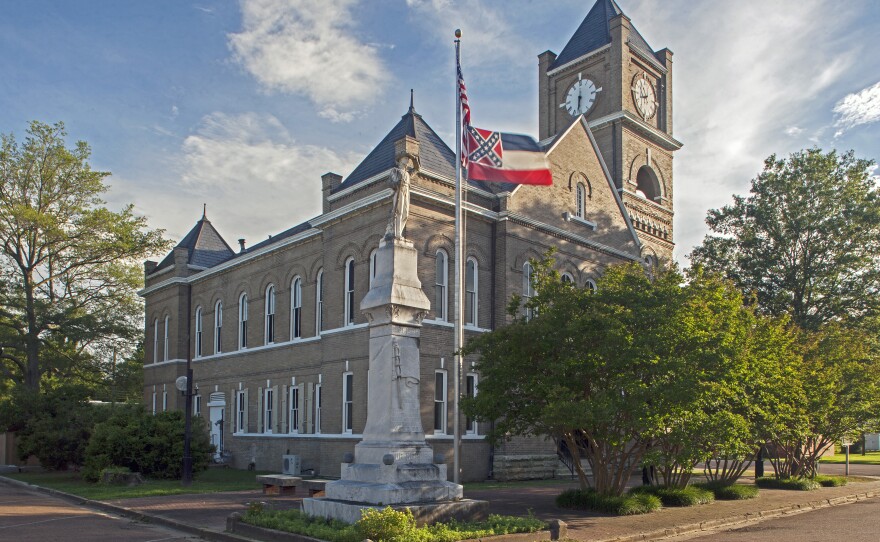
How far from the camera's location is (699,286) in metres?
19.1

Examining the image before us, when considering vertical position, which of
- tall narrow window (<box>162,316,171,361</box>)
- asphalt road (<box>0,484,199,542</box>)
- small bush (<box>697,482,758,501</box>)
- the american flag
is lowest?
small bush (<box>697,482,758,501</box>)

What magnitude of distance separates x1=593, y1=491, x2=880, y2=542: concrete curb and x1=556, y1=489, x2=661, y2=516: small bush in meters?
1.56

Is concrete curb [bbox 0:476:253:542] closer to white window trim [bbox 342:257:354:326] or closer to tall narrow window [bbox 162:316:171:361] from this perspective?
white window trim [bbox 342:257:354:326]

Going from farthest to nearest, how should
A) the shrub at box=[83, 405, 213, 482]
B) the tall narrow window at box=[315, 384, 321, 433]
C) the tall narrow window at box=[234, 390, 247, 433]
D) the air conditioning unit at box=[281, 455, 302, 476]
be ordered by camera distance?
the tall narrow window at box=[234, 390, 247, 433] → the tall narrow window at box=[315, 384, 321, 433] → the air conditioning unit at box=[281, 455, 302, 476] → the shrub at box=[83, 405, 213, 482]

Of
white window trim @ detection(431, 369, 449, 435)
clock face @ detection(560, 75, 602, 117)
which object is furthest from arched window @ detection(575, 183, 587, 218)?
white window trim @ detection(431, 369, 449, 435)

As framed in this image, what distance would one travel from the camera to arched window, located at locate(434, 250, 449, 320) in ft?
90.1

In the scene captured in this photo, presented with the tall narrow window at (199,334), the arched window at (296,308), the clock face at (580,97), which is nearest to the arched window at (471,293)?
the arched window at (296,308)

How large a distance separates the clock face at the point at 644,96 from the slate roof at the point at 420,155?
14152 mm

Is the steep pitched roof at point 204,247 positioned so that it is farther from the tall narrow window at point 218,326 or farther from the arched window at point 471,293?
the arched window at point 471,293

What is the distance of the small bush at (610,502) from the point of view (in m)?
17.7

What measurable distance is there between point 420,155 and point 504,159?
201 inches

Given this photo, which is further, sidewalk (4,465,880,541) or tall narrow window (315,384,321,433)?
tall narrow window (315,384,321,433)

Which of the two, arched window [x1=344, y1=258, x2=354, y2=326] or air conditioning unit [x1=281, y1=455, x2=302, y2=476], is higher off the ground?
arched window [x1=344, y1=258, x2=354, y2=326]

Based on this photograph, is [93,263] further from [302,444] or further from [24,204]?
[302,444]
